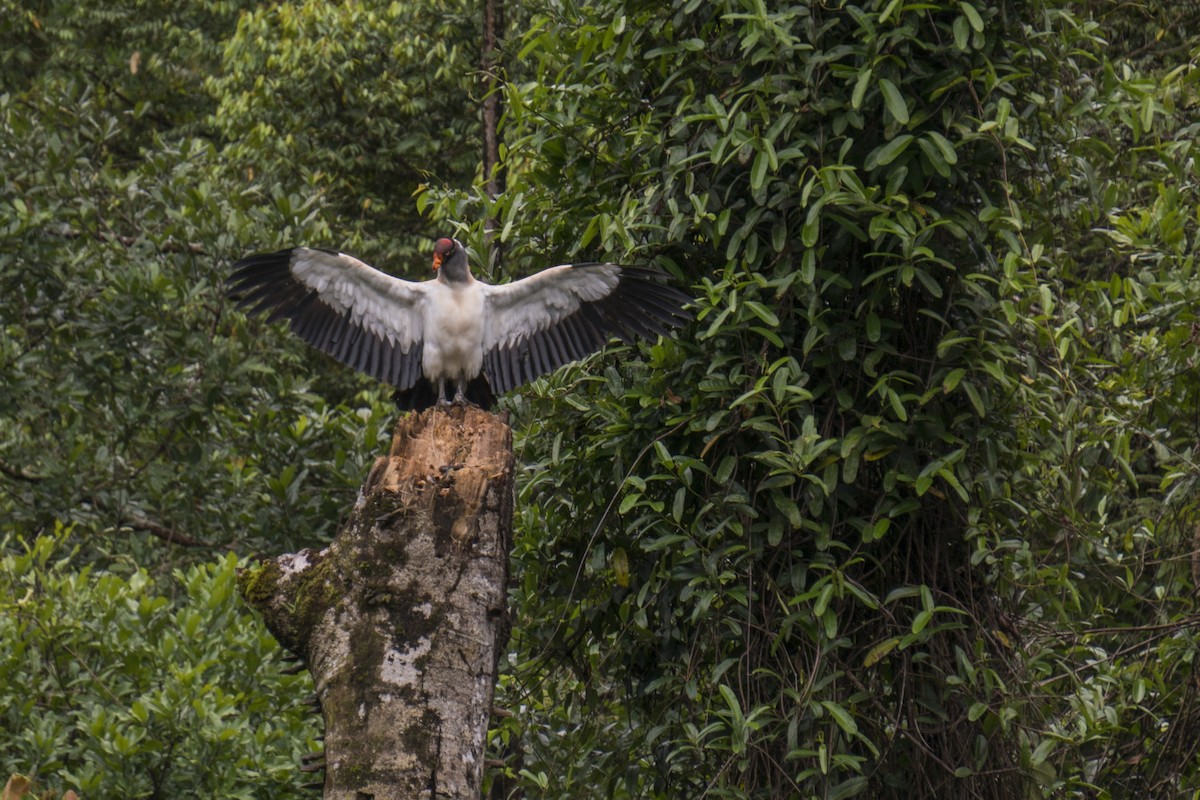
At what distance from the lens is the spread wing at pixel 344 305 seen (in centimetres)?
552

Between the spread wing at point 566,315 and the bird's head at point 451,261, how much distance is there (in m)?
0.21

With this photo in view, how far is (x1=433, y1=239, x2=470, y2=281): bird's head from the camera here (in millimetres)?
5668

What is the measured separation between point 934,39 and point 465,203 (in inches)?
70.4

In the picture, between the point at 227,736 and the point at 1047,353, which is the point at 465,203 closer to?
the point at 1047,353

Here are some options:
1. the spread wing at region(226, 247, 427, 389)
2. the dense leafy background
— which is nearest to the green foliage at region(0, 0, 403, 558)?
the spread wing at region(226, 247, 427, 389)

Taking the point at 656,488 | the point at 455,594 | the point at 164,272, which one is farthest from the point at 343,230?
the point at 455,594

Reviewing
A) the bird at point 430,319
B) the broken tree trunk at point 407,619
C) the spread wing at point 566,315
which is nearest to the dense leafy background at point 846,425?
the spread wing at point 566,315

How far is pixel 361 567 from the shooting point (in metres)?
3.57

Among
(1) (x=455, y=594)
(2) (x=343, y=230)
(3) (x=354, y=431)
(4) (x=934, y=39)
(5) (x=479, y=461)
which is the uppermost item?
(2) (x=343, y=230)

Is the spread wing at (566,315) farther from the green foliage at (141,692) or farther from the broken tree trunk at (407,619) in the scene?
the green foliage at (141,692)

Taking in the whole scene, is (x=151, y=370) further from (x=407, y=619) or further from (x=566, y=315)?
(x=407, y=619)

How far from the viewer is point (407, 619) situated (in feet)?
11.5

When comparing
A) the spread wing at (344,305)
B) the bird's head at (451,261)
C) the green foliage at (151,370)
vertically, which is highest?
the green foliage at (151,370)

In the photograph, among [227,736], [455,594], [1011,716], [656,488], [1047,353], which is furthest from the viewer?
[227,736]
